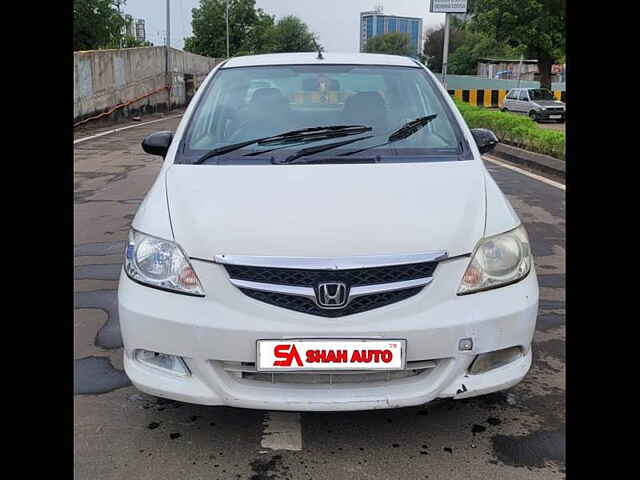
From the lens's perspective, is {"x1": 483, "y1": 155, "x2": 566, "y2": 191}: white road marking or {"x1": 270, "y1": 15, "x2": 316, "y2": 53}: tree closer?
{"x1": 483, "y1": 155, "x2": 566, "y2": 191}: white road marking

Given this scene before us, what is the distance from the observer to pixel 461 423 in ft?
9.07

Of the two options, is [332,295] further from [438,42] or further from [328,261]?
[438,42]

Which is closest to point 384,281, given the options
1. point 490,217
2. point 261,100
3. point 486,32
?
point 490,217

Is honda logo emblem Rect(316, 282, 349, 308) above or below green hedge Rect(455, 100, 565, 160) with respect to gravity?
below

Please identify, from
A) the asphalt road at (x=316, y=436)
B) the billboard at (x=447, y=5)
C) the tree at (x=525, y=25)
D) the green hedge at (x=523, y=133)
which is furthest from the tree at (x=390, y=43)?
the asphalt road at (x=316, y=436)

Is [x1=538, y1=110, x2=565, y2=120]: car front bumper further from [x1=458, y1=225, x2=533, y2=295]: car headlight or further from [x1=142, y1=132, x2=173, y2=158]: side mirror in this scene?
[x1=458, y1=225, x2=533, y2=295]: car headlight

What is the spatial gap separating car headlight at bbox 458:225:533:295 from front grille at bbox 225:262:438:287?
0.16 metres

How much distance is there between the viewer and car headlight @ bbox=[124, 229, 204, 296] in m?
2.42

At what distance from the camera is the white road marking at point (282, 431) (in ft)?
8.55

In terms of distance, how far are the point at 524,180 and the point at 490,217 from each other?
7.18 m

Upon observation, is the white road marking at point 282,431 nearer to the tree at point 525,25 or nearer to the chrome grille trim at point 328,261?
the chrome grille trim at point 328,261

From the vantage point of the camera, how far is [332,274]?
2.32m

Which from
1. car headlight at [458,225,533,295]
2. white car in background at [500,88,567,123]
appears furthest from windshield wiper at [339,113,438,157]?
white car in background at [500,88,567,123]
